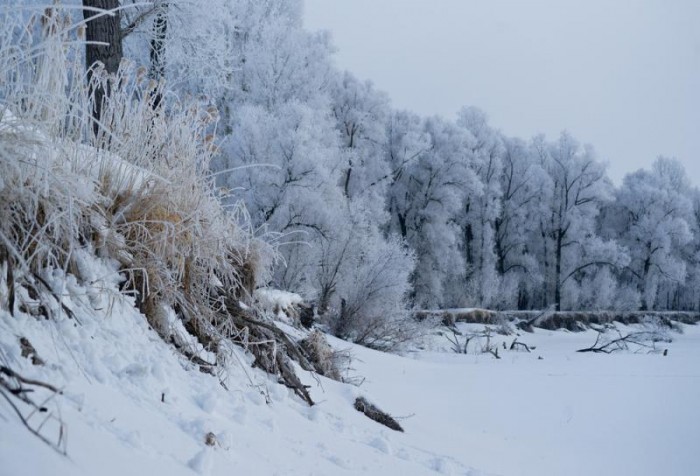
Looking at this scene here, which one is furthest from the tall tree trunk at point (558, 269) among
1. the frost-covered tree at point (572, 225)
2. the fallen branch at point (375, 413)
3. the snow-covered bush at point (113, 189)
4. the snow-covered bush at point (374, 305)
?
the snow-covered bush at point (113, 189)

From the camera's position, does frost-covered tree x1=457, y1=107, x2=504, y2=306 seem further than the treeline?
Yes

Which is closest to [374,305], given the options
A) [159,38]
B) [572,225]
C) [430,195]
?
[159,38]

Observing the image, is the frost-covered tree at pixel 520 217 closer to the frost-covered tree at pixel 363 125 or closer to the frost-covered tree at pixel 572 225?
the frost-covered tree at pixel 572 225

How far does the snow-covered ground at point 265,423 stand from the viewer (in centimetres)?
121

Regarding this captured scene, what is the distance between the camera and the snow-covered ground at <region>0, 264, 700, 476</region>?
1.21m

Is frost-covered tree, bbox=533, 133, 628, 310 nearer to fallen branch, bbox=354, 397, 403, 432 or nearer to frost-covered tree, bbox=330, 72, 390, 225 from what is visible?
frost-covered tree, bbox=330, 72, 390, 225

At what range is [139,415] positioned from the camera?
1.45m

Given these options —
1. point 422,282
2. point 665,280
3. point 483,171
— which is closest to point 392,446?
point 422,282

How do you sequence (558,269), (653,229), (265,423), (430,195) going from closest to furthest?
(265,423)
(430,195)
(558,269)
(653,229)

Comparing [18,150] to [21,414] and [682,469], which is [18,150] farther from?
[682,469]

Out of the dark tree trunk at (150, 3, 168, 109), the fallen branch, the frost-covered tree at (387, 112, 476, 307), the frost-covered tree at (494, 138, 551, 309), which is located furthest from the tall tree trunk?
the fallen branch

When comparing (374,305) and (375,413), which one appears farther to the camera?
(374,305)

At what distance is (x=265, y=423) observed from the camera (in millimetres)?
2051

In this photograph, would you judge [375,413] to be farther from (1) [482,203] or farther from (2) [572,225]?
(2) [572,225]
